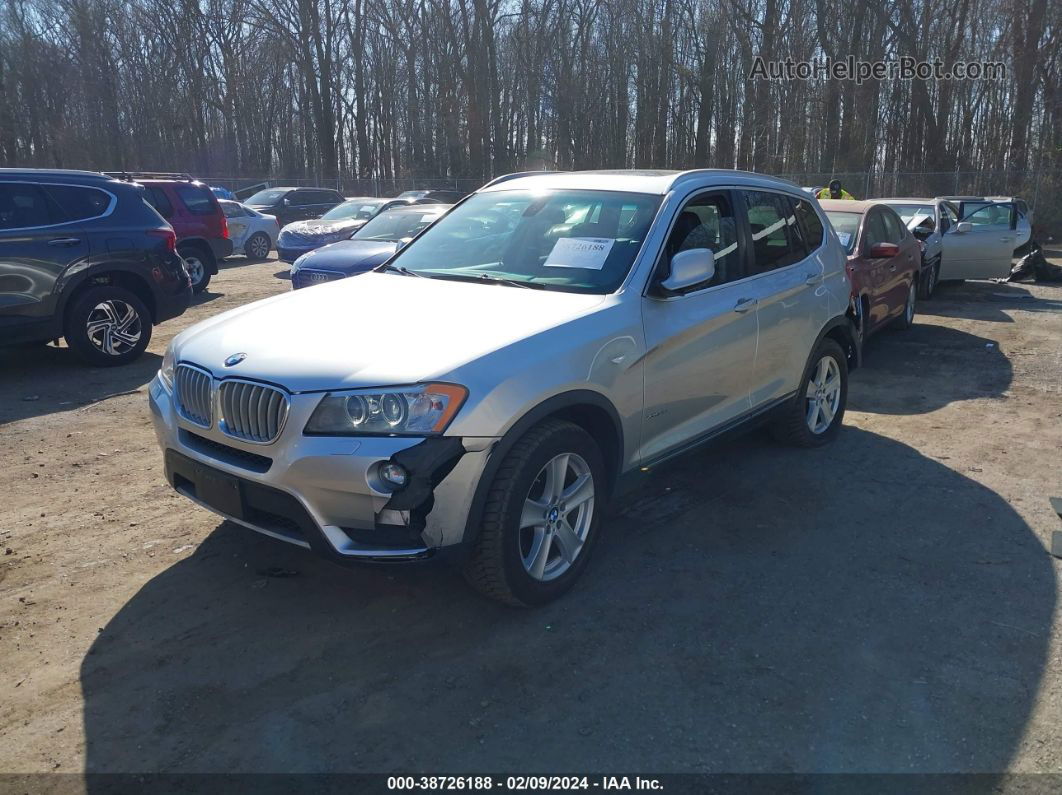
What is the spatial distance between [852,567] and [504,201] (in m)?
2.79

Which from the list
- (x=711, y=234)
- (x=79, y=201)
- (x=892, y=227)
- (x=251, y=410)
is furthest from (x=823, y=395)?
(x=79, y=201)

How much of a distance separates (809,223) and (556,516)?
3296 millimetres

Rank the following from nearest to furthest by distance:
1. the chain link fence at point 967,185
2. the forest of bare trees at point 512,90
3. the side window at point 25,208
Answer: the side window at point 25,208
the chain link fence at point 967,185
the forest of bare trees at point 512,90

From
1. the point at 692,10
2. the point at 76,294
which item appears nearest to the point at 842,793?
the point at 76,294

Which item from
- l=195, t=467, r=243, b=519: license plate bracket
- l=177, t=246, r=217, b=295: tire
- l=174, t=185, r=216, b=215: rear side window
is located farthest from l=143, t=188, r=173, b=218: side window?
l=195, t=467, r=243, b=519: license plate bracket

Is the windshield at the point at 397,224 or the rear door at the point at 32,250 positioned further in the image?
the windshield at the point at 397,224

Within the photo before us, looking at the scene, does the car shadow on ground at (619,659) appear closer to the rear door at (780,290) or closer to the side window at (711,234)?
the rear door at (780,290)

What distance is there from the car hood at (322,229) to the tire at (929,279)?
33.0ft

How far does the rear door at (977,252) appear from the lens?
44.2ft

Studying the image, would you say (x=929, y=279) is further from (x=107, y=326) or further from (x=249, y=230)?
(x=249, y=230)

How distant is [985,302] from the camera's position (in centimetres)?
1348

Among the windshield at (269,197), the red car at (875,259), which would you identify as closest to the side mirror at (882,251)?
the red car at (875,259)

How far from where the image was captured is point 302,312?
4039 millimetres

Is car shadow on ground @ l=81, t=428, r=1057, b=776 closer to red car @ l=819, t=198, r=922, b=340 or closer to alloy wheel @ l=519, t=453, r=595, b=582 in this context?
alloy wheel @ l=519, t=453, r=595, b=582
